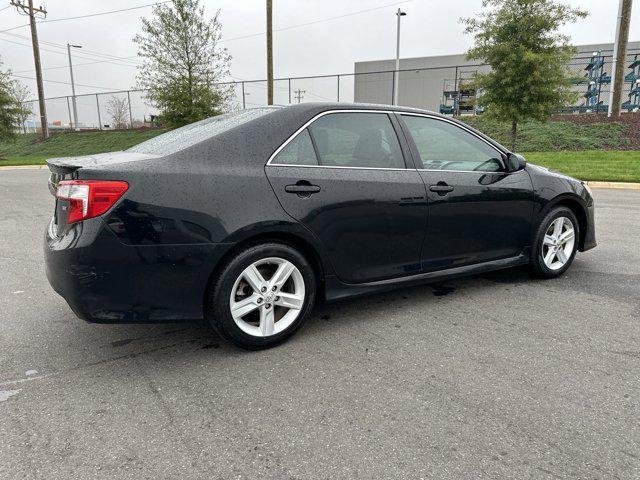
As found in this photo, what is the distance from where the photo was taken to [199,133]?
3139 mm

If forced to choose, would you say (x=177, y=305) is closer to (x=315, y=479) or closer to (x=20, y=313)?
(x=315, y=479)

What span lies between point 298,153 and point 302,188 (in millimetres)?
250

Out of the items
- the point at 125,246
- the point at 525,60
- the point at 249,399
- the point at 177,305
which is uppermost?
the point at 525,60

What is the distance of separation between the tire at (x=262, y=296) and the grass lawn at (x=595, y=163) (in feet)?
37.3

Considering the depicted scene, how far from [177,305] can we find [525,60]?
14.1 metres

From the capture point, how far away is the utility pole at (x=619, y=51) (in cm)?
1875

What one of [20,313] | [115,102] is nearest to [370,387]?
[20,313]

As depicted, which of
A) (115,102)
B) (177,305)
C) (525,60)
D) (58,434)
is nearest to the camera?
(58,434)

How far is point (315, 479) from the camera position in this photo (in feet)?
6.20

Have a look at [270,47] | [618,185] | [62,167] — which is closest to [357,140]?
[62,167]

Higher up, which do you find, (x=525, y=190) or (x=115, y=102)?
(x=115, y=102)

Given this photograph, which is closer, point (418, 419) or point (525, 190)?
point (418, 419)

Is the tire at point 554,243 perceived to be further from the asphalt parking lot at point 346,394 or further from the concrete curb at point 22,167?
the concrete curb at point 22,167

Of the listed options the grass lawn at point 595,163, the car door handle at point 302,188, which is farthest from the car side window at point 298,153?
the grass lawn at point 595,163
